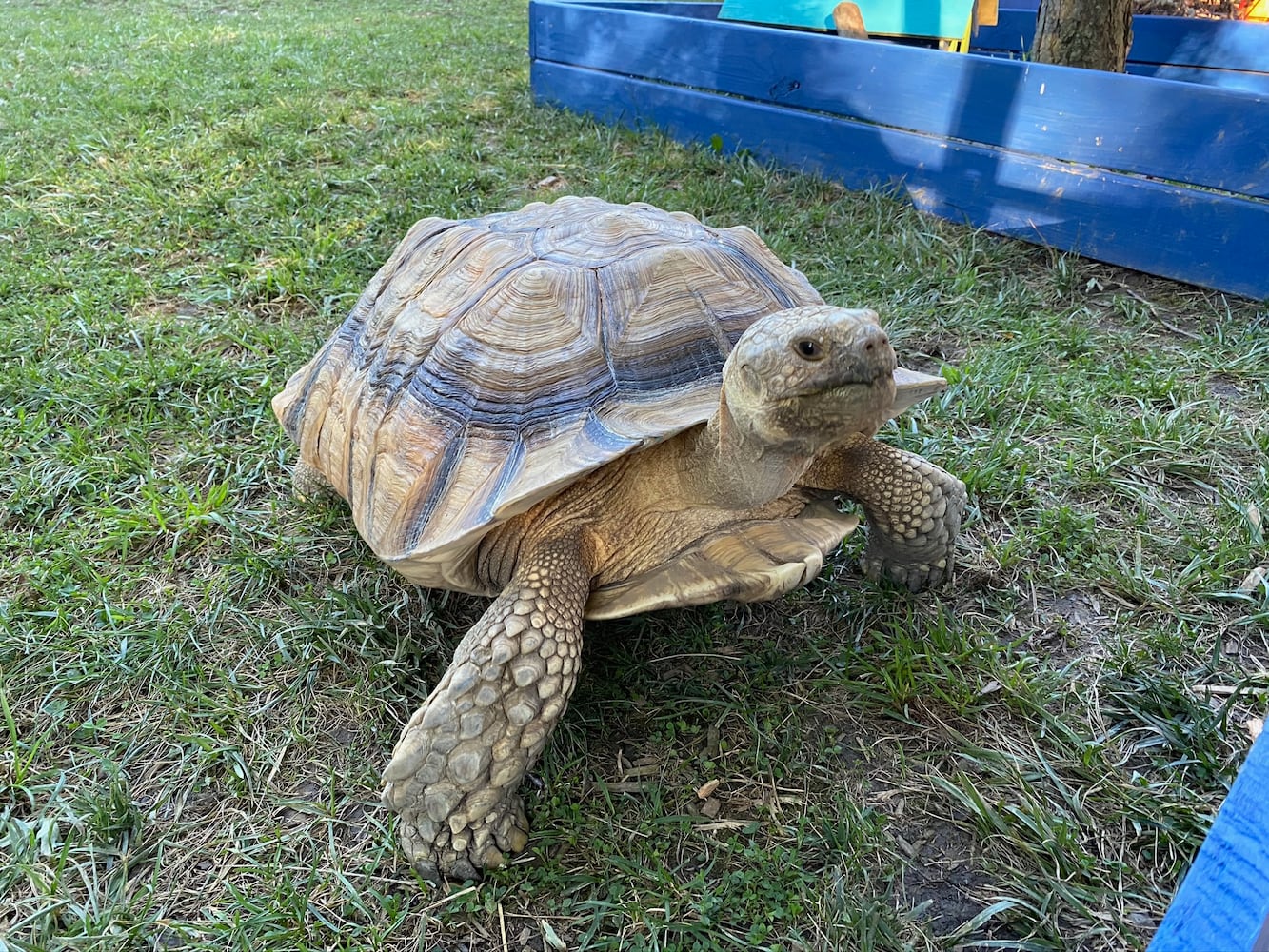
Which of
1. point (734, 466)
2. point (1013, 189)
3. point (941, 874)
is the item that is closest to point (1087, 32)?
point (1013, 189)

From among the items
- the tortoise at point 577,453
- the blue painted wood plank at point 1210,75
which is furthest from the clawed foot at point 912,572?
the blue painted wood plank at point 1210,75

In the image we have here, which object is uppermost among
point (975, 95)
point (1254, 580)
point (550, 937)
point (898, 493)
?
point (975, 95)

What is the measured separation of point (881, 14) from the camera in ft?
19.7

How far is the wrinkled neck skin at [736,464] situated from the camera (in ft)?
5.54

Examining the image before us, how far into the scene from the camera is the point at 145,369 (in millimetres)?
3311

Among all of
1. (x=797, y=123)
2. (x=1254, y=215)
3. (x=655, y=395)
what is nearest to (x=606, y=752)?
(x=655, y=395)

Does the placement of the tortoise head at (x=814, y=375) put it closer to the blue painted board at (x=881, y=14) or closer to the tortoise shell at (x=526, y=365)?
the tortoise shell at (x=526, y=365)

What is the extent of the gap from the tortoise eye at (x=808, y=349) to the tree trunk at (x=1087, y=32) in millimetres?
4009

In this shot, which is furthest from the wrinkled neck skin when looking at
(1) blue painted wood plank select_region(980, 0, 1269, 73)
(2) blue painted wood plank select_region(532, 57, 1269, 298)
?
(1) blue painted wood plank select_region(980, 0, 1269, 73)

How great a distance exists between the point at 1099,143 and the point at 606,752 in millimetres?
3635

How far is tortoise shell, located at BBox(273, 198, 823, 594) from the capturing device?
1873mm

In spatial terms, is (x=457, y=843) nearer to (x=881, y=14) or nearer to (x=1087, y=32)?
(x=1087, y=32)

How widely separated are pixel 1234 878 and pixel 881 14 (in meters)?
6.39

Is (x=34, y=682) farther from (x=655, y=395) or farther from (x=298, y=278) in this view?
(x=298, y=278)
